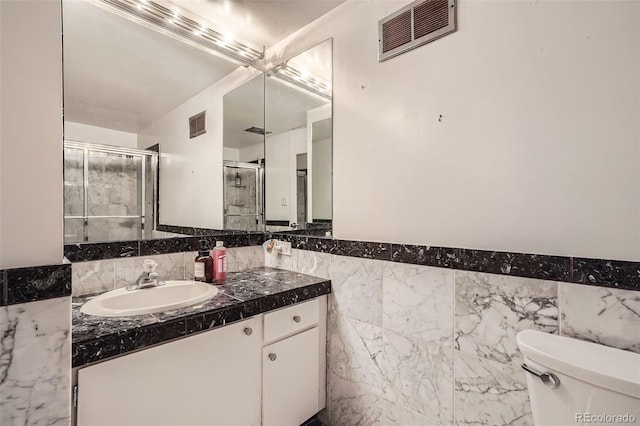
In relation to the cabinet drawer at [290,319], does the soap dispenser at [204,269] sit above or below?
above

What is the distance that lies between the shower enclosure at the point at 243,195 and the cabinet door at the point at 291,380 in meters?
0.88

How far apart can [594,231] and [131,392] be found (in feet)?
5.01

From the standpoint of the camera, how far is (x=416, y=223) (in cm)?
130

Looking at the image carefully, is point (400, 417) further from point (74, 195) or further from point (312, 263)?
point (74, 195)

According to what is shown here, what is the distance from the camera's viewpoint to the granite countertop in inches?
32.5

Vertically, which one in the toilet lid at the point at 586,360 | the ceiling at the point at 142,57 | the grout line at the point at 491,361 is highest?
the ceiling at the point at 142,57

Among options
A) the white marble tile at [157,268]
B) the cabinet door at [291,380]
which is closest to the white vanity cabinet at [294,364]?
the cabinet door at [291,380]

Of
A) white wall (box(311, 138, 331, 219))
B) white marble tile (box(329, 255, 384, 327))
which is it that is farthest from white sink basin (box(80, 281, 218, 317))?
white wall (box(311, 138, 331, 219))

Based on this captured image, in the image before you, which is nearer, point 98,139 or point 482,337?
point 482,337

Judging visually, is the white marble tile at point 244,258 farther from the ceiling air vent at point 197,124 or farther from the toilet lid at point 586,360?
the toilet lid at point 586,360

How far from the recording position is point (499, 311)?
1.06m

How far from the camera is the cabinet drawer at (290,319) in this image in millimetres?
1295

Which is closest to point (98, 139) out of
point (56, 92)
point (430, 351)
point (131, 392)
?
point (56, 92)

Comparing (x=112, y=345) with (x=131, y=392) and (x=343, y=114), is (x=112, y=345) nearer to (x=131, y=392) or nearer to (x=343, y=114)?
(x=131, y=392)
